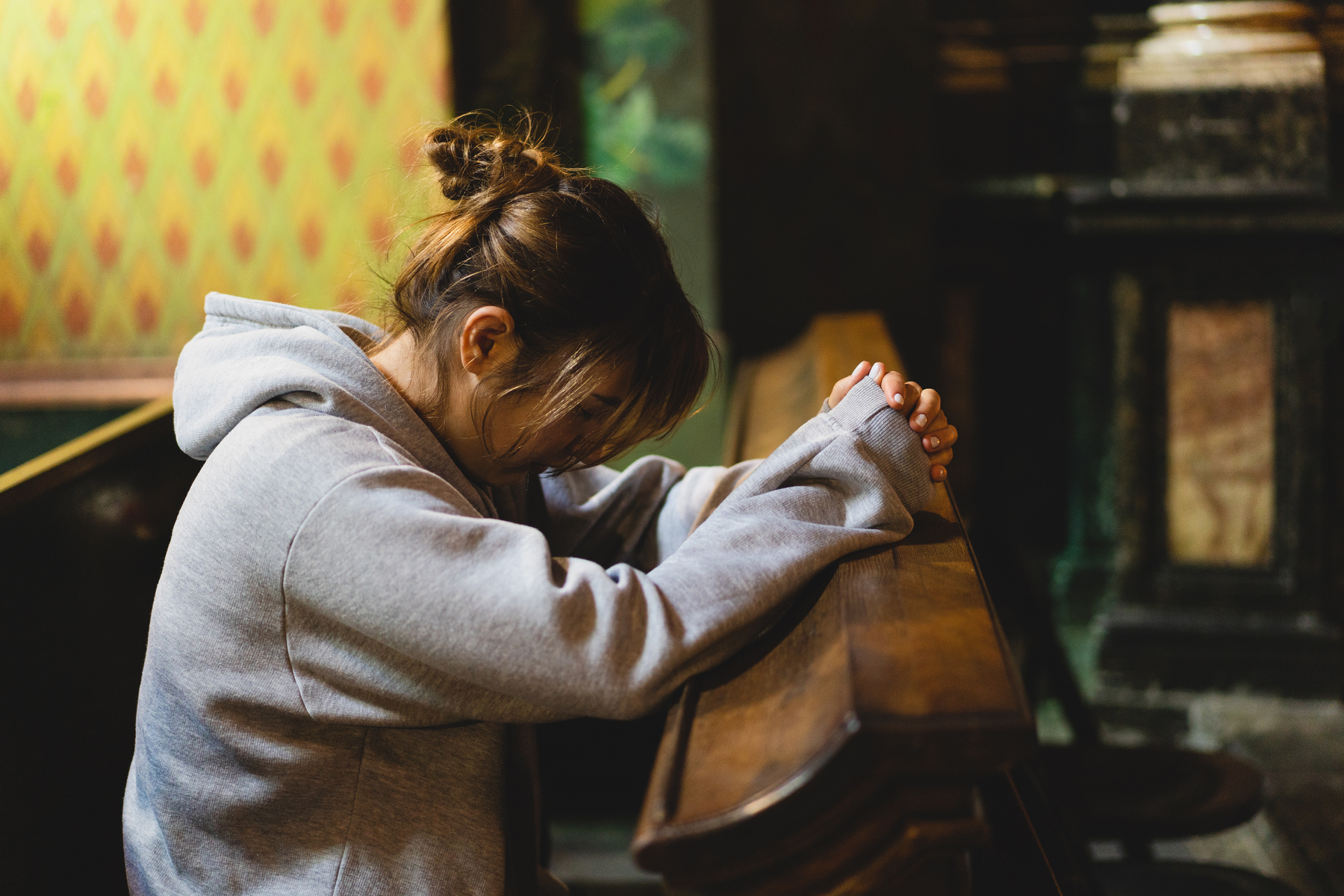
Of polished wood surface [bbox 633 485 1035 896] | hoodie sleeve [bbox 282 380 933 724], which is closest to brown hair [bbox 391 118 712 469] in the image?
hoodie sleeve [bbox 282 380 933 724]

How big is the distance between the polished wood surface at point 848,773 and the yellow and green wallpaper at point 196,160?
7.23 ft

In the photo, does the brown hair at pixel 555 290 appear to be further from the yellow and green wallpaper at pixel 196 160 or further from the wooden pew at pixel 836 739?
the yellow and green wallpaper at pixel 196 160

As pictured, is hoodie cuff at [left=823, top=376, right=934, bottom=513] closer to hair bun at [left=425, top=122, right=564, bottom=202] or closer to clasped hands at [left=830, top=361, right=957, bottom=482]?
clasped hands at [left=830, top=361, right=957, bottom=482]

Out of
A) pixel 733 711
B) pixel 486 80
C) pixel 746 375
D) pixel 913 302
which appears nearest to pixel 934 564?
pixel 733 711

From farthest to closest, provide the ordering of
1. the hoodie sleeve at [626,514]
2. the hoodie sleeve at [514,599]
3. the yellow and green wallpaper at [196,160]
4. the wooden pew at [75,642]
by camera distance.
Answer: the yellow and green wallpaper at [196,160] → the hoodie sleeve at [626,514] → the wooden pew at [75,642] → the hoodie sleeve at [514,599]

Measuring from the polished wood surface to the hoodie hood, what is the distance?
45 centimetres

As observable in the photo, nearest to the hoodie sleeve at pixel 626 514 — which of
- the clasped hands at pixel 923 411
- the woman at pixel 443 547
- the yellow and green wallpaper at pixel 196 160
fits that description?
the woman at pixel 443 547

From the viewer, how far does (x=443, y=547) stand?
0.77 metres

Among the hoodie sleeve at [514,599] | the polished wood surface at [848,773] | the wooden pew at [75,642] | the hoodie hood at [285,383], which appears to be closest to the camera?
the polished wood surface at [848,773]

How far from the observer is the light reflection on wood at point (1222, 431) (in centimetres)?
269

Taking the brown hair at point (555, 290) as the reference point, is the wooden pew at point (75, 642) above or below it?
below

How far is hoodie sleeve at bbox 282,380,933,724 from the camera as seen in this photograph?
2.46 ft

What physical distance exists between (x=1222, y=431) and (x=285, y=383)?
2532 mm

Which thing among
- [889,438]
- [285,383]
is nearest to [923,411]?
[889,438]
